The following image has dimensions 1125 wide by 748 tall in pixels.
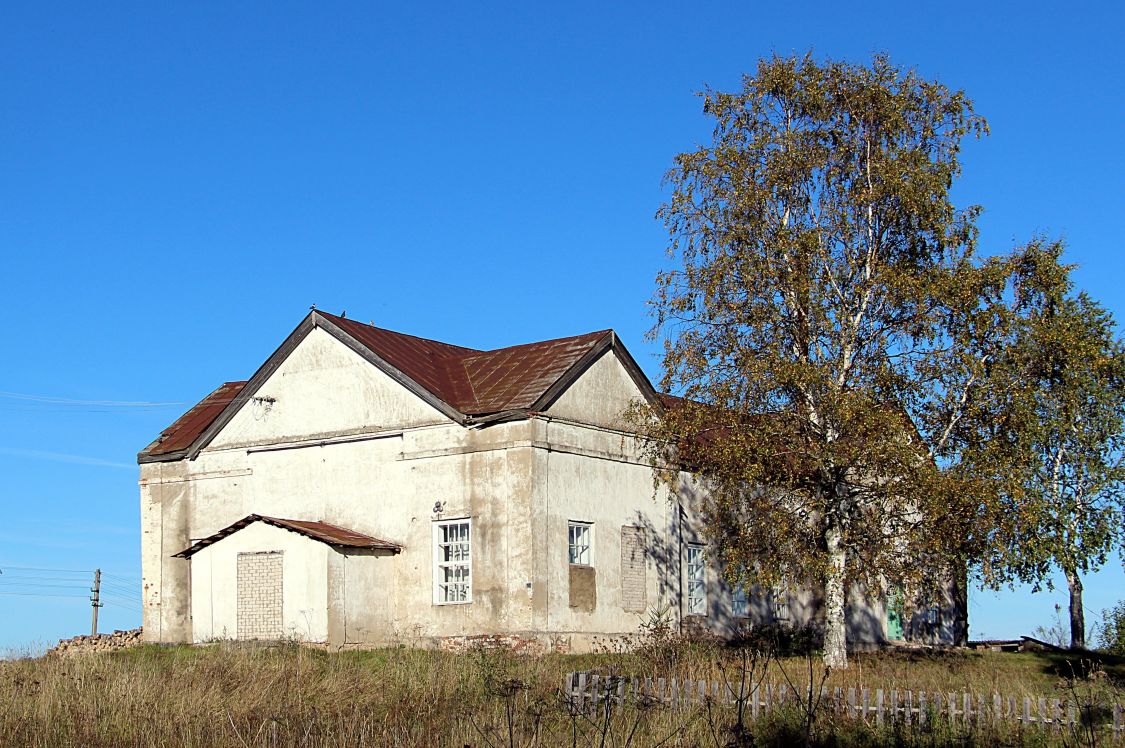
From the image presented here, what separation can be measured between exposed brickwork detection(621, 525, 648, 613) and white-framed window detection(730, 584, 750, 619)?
329cm

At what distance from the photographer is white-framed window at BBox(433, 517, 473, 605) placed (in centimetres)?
2669

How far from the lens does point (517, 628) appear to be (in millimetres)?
25609

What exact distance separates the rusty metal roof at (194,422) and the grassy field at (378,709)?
1161 cm

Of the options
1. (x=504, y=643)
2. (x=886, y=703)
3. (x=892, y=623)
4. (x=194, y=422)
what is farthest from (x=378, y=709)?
(x=892, y=623)

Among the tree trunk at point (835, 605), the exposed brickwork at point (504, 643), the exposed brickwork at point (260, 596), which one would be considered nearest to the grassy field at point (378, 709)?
the tree trunk at point (835, 605)

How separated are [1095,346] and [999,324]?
350 centimetres

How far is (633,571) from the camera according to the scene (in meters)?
28.5

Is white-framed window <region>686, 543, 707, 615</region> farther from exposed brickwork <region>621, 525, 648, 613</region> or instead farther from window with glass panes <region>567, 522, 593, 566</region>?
window with glass panes <region>567, 522, 593, 566</region>

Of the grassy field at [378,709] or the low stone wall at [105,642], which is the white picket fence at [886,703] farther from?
the low stone wall at [105,642]

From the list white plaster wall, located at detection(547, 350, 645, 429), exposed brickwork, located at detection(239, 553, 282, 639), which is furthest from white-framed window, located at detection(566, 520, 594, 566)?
exposed brickwork, located at detection(239, 553, 282, 639)

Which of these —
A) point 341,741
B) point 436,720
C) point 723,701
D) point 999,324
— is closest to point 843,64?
point 999,324

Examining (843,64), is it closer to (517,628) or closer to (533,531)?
(533,531)

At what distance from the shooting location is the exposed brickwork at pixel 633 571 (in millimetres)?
28203

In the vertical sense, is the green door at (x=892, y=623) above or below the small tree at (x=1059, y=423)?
below
